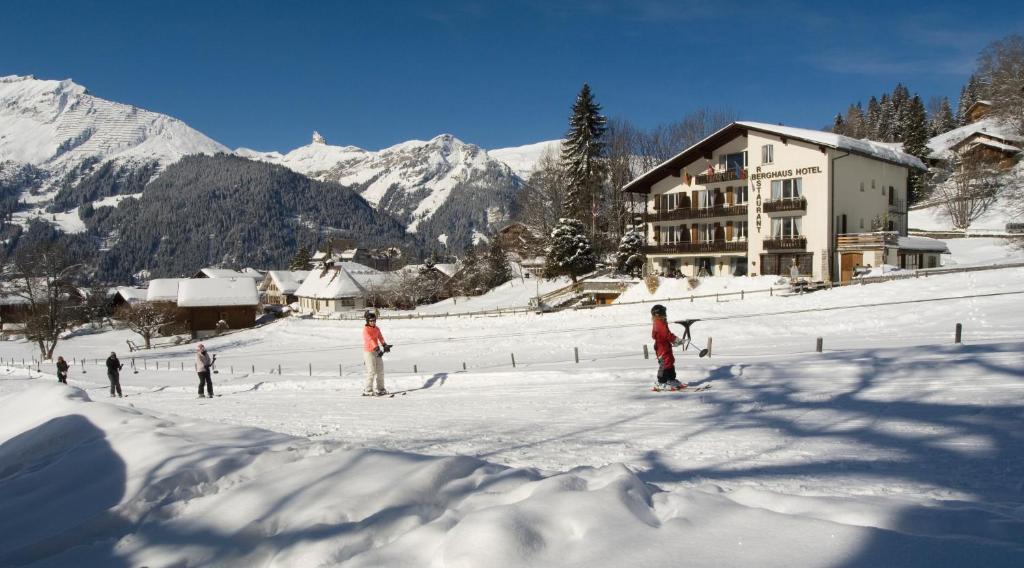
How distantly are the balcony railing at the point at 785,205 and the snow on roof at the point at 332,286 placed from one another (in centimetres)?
4666

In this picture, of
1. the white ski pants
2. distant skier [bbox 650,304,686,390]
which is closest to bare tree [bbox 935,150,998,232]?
distant skier [bbox 650,304,686,390]

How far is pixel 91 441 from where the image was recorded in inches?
261

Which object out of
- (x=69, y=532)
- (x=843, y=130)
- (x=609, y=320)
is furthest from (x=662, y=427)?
(x=843, y=130)

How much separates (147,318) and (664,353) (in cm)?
5936

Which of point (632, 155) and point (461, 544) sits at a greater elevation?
point (632, 155)

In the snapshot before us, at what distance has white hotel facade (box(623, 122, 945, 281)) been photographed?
38.2m

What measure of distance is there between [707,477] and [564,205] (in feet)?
174

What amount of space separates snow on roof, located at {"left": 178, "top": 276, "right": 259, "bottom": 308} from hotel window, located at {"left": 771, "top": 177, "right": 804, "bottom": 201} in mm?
53792

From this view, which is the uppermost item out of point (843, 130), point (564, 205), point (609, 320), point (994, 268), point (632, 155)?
point (843, 130)

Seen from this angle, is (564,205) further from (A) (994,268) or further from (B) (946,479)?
(B) (946,479)

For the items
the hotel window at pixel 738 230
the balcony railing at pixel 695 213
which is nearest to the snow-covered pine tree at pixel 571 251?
the balcony railing at pixel 695 213

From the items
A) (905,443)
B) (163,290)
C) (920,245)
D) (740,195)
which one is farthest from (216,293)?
(905,443)

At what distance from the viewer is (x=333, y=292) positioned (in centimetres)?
7038

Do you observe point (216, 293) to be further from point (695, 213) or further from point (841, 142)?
point (841, 142)
